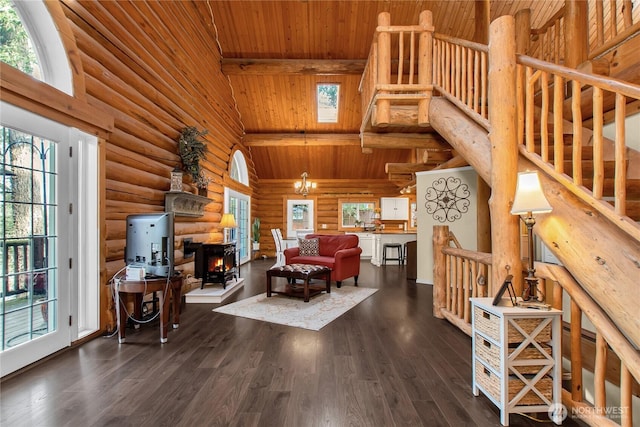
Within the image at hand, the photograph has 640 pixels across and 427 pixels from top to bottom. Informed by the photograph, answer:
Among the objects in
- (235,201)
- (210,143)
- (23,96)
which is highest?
(210,143)

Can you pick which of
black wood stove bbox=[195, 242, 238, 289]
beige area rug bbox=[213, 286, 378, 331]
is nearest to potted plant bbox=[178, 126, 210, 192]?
black wood stove bbox=[195, 242, 238, 289]

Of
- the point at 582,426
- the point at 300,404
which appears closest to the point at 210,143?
the point at 300,404

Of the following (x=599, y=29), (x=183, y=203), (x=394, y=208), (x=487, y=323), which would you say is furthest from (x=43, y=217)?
(x=394, y=208)

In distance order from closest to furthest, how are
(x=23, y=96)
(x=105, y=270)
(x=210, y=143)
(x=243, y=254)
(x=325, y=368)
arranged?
(x=23, y=96) → (x=325, y=368) → (x=105, y=270) → (x=210, y=143) → (x=243, y=254)

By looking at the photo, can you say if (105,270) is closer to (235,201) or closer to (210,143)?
(210,143)

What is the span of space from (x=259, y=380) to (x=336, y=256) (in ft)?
10.8

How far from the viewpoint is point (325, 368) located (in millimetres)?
2400

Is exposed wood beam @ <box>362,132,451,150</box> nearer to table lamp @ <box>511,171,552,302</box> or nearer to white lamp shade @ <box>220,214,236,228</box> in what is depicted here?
table lamp @ <box>511,171,552,302</box>

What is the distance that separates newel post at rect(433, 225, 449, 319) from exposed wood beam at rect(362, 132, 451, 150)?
1.40 m

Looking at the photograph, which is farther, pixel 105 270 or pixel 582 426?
pixel 105 270

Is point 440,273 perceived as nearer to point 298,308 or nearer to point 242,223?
point 298,308

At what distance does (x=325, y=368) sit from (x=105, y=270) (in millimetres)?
2446

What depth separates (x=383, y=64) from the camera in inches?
143

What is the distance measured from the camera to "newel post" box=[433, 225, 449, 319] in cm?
375
